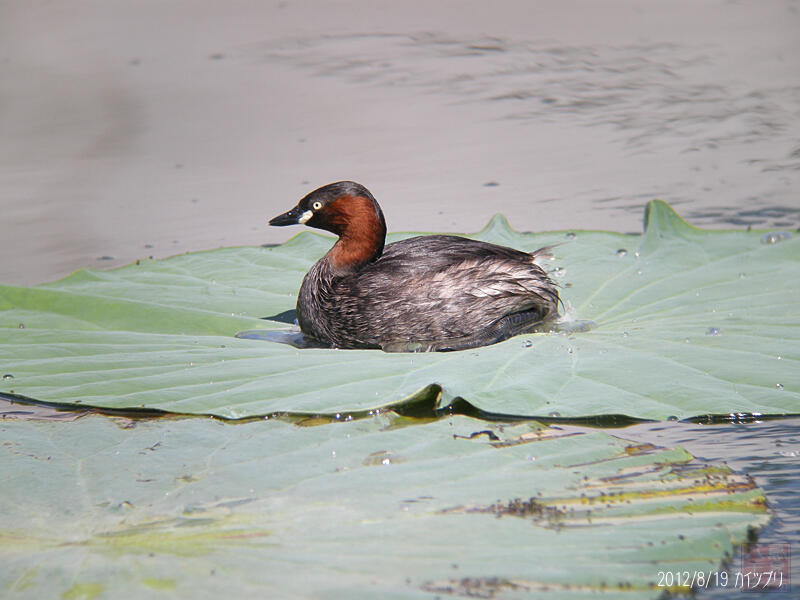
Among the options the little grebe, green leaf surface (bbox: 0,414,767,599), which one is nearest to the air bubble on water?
the little grebe

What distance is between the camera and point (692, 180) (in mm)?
7262

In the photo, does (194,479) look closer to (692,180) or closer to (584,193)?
(584,193)

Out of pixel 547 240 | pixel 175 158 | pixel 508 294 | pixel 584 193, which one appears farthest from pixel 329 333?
pixel 175 158

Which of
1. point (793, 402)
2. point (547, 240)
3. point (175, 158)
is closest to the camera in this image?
point (793, 402)

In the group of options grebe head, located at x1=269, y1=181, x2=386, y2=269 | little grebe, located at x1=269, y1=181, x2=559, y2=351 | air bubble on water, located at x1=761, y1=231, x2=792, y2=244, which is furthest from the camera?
air bubble on water, located at x1=761, y1=231, x2=792, y2=244

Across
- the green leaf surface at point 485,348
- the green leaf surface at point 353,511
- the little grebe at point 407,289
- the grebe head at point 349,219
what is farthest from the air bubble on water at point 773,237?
the green leaf surface at point 353,511

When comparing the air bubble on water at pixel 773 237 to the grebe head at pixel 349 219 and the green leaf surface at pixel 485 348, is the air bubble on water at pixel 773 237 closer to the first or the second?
the green leaf surface at pixel 485 348

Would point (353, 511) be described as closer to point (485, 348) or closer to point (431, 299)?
point (485, 348)

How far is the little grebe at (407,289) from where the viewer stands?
13.9ft

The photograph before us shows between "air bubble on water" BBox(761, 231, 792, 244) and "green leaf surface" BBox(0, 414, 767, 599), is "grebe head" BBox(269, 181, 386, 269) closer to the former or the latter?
"green leaf surface" BBox(0, 414, 767, 599)

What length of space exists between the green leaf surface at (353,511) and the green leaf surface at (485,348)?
0.33 metres

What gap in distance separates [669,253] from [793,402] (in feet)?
6.08

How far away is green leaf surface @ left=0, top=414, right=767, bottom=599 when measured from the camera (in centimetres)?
202

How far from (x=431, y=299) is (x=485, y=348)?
54cm
